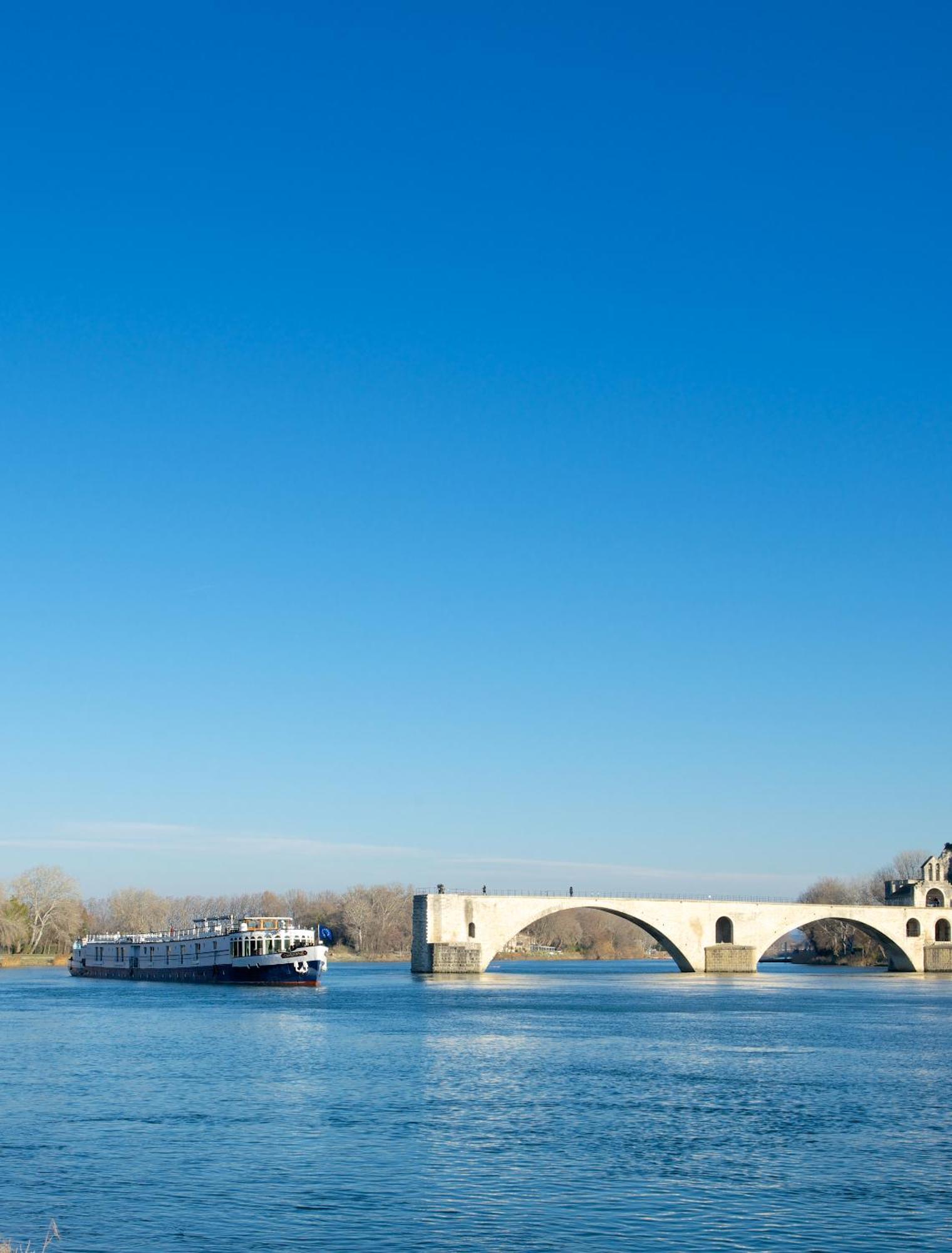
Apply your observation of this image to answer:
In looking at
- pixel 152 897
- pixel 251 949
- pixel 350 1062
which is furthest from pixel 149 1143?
pixel 152 897

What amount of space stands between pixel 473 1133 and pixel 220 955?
242 ft

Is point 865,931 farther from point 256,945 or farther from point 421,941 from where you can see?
point 256,945

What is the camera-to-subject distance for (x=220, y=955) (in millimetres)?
102688

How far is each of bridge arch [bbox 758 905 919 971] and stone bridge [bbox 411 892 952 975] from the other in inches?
3.8

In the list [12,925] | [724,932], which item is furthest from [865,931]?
[12,925]

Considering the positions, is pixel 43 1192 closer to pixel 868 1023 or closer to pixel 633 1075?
pixel 633 1075

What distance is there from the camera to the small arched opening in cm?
11481

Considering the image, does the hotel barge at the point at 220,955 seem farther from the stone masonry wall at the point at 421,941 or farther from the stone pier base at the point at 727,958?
the stone pier base at the point at 727,958

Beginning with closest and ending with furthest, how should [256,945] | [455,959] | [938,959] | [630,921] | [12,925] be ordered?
1. [455,959]
2. [256,945]
3. [630,921]
4. [938,959]
5. [12,925]

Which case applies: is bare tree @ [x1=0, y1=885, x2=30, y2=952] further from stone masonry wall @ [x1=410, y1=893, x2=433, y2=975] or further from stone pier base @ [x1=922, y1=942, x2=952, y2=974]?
stone pier base @ [x1=922, y1=942, x2=952, y2=974]

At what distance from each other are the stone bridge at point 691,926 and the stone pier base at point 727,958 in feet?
0.17

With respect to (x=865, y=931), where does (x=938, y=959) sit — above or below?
below

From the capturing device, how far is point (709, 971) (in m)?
115

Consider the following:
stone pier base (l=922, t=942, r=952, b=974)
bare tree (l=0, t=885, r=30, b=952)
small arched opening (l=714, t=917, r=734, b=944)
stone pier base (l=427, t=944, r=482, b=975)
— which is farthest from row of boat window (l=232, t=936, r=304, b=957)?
stone pier base (l=922, t=942, r=952, b=974)
